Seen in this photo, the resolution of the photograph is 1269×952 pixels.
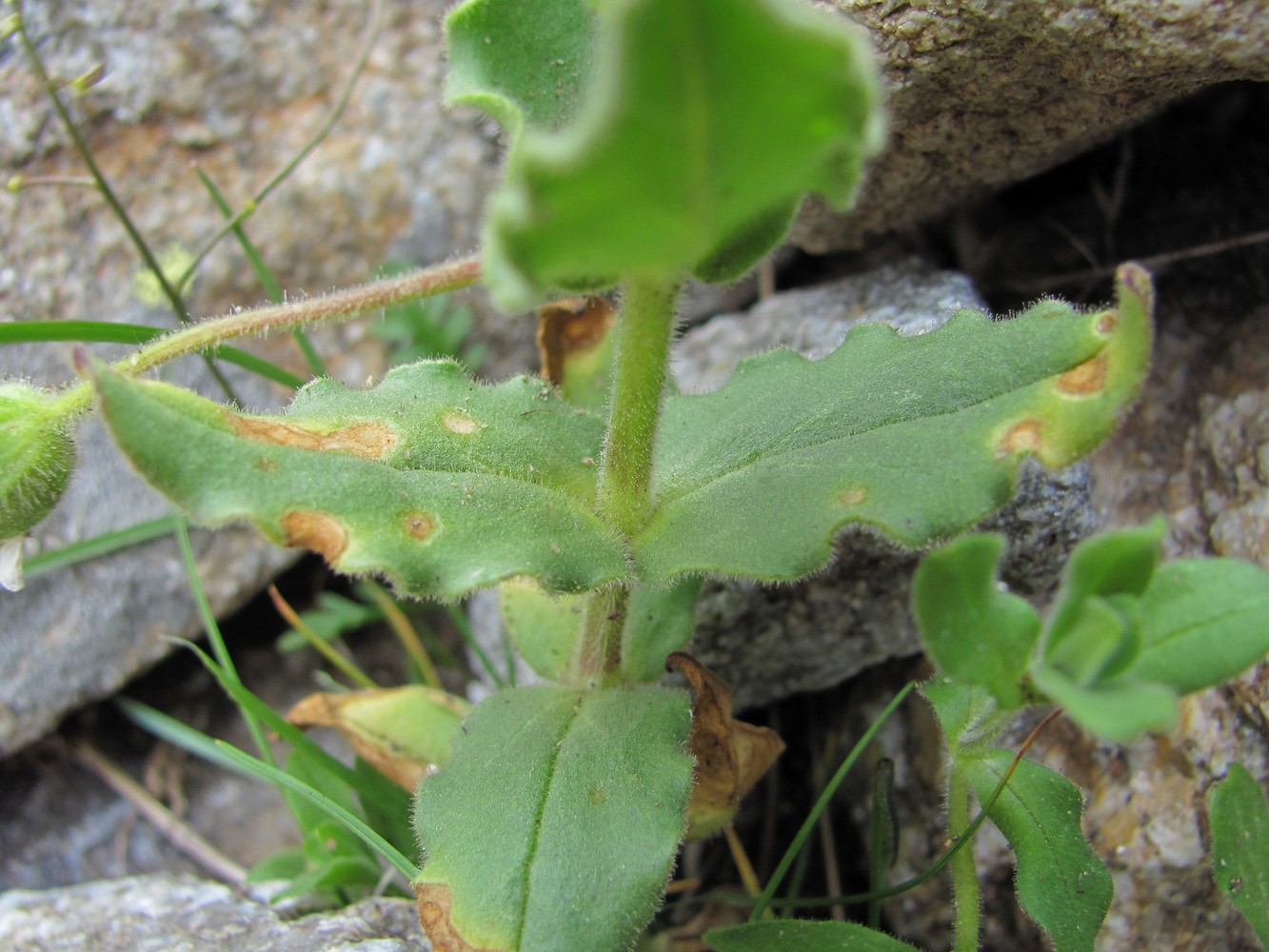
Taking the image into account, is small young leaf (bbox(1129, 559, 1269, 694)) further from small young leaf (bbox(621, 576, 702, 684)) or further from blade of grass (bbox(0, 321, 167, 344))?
blade of grass (bbox(0, 321, 167, 344))

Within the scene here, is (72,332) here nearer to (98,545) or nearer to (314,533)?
(98,545)

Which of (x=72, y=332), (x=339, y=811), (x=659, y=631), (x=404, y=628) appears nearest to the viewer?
(x=339, y=811)

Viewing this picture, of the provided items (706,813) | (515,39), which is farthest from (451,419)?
(706,813)

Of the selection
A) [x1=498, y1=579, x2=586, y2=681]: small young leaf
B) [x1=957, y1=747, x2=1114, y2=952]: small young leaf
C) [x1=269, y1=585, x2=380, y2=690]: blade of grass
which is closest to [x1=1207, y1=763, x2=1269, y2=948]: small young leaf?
[x1=957, y1=747, x2=1114, y2=952]: small young leaf

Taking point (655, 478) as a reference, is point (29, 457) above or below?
above

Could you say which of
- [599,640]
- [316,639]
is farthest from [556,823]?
[316,639]
